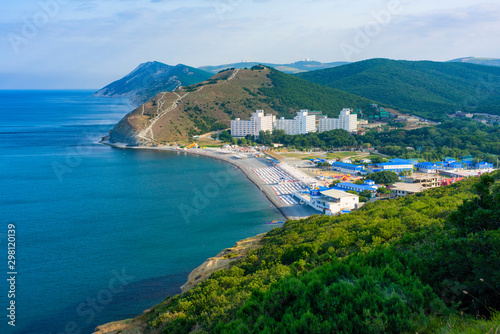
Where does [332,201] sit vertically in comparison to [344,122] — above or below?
below

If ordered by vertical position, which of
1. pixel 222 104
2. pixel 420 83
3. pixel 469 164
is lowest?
pixel 469 164

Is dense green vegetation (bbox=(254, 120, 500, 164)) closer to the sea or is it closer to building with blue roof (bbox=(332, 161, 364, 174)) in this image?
building with blue roof (bbox=(332, 161, 364, 174))

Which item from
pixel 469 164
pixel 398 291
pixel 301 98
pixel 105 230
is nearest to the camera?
pixel 398 291

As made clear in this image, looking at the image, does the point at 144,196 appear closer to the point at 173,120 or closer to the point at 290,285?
the point at 290,285

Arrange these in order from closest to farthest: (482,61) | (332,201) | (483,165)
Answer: (332,201) → (483,165) → (482,61)

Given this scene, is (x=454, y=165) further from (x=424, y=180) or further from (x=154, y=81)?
(x=154, y=81)

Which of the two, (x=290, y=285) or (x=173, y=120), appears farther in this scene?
(x=173, y=120)

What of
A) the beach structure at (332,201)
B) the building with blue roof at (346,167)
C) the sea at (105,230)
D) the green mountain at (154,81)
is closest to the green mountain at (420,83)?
the building with blue roof at (346,167)

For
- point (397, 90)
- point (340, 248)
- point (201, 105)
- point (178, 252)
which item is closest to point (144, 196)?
point (178, 252)

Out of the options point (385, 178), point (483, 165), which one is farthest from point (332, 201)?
point (483, 165)
